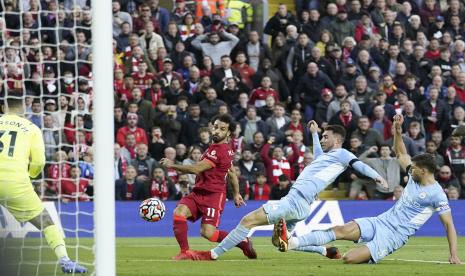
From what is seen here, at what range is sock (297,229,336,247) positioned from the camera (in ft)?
48.0

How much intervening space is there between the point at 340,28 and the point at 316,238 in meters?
13.3

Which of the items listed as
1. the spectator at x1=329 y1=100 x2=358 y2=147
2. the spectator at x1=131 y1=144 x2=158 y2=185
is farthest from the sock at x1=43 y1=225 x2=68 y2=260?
the spectator at x1=329 y1=100 x2=358 y2=147

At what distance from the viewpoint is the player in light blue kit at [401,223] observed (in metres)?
14.8

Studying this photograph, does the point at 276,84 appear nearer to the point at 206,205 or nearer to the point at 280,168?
the point at 280,168

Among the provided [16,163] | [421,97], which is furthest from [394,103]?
[16,163]

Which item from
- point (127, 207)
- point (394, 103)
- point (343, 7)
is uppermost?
point (343, 7)

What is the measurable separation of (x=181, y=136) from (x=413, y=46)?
657cm

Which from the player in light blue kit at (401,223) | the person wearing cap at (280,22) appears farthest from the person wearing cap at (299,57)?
the player in light blue kit at (401,223)

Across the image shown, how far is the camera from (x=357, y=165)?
48.3 feet

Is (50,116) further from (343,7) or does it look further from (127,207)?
(343,7)

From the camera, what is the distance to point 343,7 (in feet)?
90.3

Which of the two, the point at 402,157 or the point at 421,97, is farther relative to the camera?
the point at 421,97

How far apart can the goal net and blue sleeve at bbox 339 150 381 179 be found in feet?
10.9

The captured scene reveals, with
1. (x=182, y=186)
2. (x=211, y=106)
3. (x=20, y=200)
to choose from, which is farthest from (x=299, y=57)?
(x=20, y=200)
